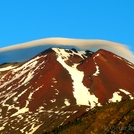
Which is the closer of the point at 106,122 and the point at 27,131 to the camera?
the point at 106,122

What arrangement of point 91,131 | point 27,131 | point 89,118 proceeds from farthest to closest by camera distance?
1. point 27,131
2. point 89,118
3. point 91,131

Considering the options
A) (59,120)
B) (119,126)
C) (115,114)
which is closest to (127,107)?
(115,114)

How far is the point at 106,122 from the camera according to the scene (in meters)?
73.6

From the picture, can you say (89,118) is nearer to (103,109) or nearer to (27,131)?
(103,109)

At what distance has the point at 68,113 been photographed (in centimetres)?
19925

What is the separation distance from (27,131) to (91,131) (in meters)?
120

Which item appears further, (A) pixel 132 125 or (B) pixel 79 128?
(B) pixel 79 128

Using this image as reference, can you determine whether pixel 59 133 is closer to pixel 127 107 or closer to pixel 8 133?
pixel 127 107

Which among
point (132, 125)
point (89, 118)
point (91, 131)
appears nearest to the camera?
point (132, 125)

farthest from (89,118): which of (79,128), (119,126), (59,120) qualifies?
(59,120)

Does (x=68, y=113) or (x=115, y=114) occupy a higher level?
(x=68, y=113)

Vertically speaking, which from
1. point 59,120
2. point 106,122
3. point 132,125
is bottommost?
point 132,125

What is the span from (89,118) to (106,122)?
3.82 meters

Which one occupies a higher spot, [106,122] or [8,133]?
[8,133]
